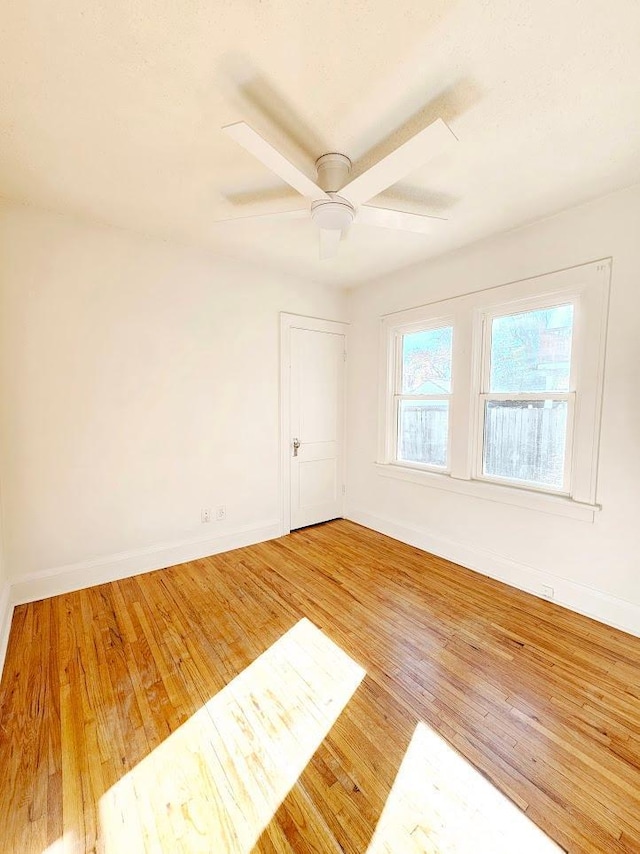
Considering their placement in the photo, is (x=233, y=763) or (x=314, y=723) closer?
(x=233, y=763)

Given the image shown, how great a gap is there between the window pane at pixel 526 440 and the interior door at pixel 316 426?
1.65m

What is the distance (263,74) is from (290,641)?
268cm

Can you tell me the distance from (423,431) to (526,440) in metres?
0.94

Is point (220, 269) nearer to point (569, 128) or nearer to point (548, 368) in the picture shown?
point (569, 128)

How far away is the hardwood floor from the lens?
114 cm

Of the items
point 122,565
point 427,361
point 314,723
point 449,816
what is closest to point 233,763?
point 314,723

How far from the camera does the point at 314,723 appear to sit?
1.50 metres

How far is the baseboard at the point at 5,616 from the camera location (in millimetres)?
1884

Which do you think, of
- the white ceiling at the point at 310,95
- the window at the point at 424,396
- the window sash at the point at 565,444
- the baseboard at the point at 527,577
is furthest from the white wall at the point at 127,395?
the window sash at the point at 565,444

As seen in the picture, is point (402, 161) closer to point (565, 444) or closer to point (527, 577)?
point (565, 444)

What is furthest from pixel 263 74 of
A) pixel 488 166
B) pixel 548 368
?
pixel 548 368

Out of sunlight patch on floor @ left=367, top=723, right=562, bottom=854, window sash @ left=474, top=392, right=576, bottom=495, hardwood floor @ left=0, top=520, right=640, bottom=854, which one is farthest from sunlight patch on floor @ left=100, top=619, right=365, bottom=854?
window sash @ left=474, top=392, right=576, bottom=495

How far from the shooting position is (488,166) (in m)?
1.86

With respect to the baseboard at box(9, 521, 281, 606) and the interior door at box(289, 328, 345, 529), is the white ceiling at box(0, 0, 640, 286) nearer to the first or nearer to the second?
the interior door at box(289, 328, 345, 529)
